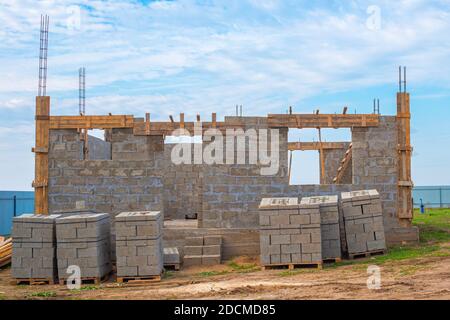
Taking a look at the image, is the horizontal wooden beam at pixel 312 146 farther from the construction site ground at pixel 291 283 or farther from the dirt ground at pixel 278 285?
the dirt ground at pixel 278 285

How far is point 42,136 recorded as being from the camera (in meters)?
16.5

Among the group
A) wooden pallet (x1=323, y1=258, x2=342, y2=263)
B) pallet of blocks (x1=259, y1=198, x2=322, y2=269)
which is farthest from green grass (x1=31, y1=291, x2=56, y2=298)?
wooden pallet (x1=323, y1=258, x2=342, y2=263)

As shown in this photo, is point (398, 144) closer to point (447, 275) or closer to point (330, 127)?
point (330, 127)

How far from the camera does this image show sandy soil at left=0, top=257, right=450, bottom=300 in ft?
34.5

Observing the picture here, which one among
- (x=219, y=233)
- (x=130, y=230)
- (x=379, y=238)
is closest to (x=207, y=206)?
(x=219, y=233)

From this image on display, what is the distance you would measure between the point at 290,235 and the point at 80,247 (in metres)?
4.91

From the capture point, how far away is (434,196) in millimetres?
39062

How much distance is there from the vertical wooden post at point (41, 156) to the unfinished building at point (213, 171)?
3 centimetres

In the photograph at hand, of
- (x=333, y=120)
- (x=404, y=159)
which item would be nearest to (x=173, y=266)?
(x=333, y=120)

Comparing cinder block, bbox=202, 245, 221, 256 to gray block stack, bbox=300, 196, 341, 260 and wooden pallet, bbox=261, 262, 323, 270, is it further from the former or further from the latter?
gray block stack, bbox=300, 196, 341, 260

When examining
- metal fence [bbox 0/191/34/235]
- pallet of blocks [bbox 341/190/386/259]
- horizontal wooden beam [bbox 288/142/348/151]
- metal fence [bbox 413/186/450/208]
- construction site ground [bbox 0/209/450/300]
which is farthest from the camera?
metal fence [bbox 413/186/450/208]

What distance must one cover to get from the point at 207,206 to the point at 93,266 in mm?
3781

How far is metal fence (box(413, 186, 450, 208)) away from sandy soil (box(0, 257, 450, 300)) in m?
25.8

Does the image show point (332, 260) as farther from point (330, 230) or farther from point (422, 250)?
point (422, 250)
